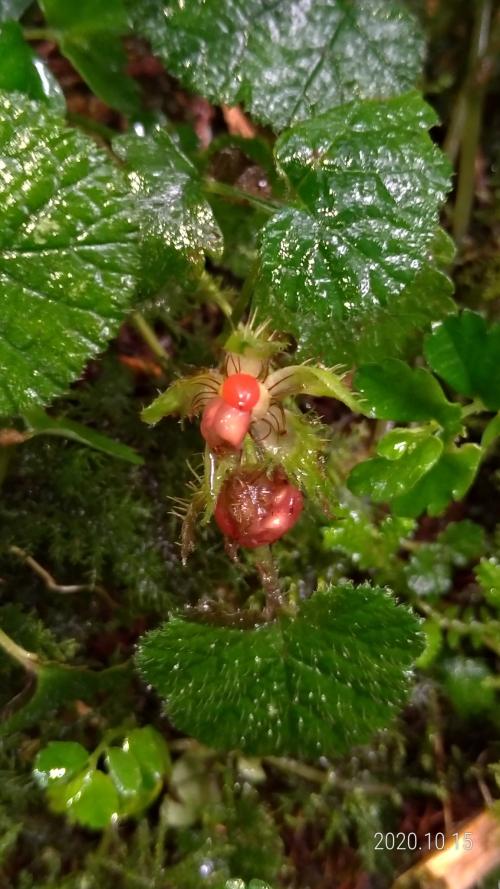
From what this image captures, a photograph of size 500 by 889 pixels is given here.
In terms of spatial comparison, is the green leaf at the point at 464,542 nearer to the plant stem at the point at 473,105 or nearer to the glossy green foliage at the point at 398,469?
the glossy green foliage at the point at 398,469

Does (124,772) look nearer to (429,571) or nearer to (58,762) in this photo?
(58,762)

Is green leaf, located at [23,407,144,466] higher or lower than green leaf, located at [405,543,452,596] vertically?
higher

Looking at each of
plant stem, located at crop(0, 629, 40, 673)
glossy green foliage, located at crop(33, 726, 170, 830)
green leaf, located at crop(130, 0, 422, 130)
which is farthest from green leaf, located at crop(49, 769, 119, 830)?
green leaf, located at crop(130, 0, 422, 130)

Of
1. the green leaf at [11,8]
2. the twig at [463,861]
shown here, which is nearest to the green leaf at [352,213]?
the green leaf at [11,8]

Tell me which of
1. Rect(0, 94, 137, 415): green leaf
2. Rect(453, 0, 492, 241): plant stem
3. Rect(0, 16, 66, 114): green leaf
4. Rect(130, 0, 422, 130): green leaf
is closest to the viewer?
Rect(0, 94, 137, 415): green leaf

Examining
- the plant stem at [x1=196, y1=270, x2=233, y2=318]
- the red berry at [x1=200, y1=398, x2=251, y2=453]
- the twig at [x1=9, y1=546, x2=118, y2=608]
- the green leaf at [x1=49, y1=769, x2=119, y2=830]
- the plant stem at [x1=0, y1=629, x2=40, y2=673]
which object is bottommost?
the green leaf at [x1=49, y1=769, x2=119, y2=830]

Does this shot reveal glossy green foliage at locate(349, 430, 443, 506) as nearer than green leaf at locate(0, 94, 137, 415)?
No

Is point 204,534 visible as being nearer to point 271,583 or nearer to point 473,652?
point 271,583

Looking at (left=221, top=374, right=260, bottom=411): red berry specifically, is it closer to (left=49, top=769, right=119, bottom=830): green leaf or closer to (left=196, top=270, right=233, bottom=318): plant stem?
(left=196, top=270, right=233, bottom=318): plant stem
